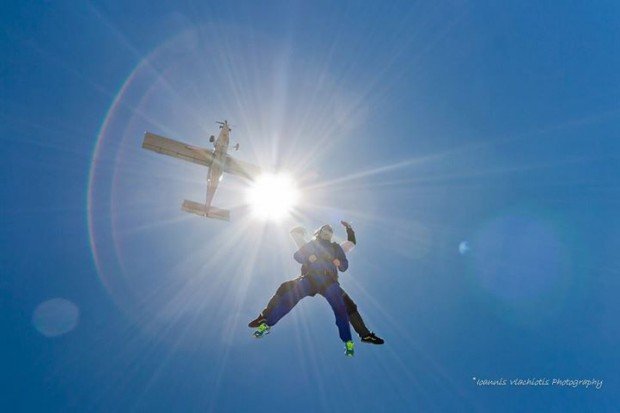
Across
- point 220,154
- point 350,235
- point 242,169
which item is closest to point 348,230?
point 350,235

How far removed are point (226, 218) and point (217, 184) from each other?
330 centimetres

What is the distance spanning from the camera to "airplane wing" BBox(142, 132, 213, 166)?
92.1 ft

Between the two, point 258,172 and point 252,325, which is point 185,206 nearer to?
point 258,172

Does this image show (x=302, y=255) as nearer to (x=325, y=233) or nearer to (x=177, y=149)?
(x=325, y=233)

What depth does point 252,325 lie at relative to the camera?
31.7 ft

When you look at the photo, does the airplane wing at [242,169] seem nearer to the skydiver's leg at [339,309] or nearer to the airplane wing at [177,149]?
the airplane wing at [177,149]

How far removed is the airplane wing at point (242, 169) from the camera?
32.0 meters

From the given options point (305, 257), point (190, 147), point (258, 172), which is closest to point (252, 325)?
point (305, 257)

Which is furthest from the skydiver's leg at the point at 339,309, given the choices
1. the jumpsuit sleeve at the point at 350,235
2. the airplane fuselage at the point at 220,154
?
the airplane fuselage at the point at 220,154

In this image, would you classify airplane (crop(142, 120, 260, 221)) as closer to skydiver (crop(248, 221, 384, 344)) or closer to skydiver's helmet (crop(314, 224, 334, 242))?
skydiver's helmet (crop(314, 224, 334, 242))

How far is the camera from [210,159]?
98.4 ft

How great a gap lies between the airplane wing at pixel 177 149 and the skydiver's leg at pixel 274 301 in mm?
21795

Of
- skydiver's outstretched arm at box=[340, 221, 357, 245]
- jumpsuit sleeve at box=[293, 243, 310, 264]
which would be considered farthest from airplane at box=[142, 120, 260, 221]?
jumpsuit sleeve at box=[293, 243, 310, 264]

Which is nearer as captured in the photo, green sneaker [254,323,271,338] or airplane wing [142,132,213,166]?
green sneaker [254,323,271,338]
